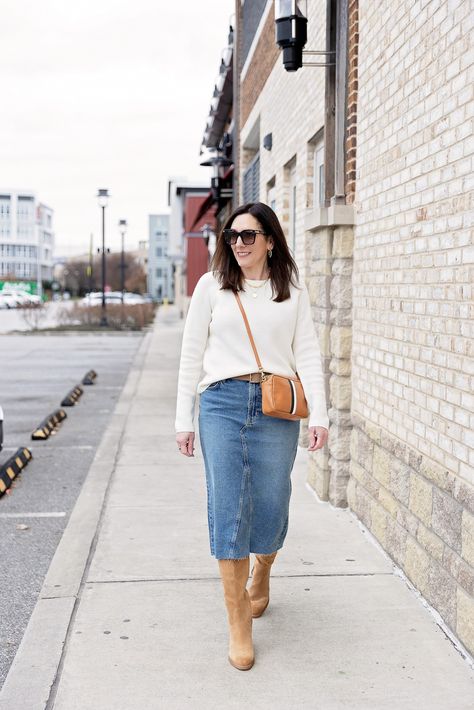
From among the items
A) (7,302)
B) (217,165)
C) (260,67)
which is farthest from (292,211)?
(7,302)

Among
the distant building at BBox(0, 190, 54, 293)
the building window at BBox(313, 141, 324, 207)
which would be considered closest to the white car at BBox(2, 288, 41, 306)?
the building window at BBox(313, 141, 324, 207)

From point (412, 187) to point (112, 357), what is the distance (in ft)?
60.1

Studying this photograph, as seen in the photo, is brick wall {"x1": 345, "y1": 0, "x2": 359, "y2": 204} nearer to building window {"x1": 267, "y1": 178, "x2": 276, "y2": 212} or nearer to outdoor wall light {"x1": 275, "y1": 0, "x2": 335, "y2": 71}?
outdoor wall light {"x1": 275, "y1": 0, "x2": 335, "y2": 71}

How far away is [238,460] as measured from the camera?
382cm

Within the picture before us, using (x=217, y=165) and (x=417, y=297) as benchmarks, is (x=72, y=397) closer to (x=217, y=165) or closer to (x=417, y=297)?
(x=217, y=165)

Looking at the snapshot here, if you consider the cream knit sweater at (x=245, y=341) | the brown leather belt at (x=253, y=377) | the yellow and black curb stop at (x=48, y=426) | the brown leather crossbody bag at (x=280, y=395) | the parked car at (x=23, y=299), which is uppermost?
the cream knit sweater at (x=245, y=341)

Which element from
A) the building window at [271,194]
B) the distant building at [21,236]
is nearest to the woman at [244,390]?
the building window at [271,194]

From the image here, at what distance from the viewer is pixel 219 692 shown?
11.7 feet

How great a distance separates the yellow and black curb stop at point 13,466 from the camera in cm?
760

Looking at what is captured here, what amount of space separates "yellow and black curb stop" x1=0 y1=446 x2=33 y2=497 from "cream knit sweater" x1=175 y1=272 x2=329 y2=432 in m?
4.00

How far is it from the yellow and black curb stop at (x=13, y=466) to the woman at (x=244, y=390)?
13.2ft

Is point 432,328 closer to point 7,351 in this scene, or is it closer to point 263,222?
point 263,222

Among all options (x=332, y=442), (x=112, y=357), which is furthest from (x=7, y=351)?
(x=332, y=442)

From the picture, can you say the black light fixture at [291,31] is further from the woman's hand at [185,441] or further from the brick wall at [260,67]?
the woman's hand at [185,441]
